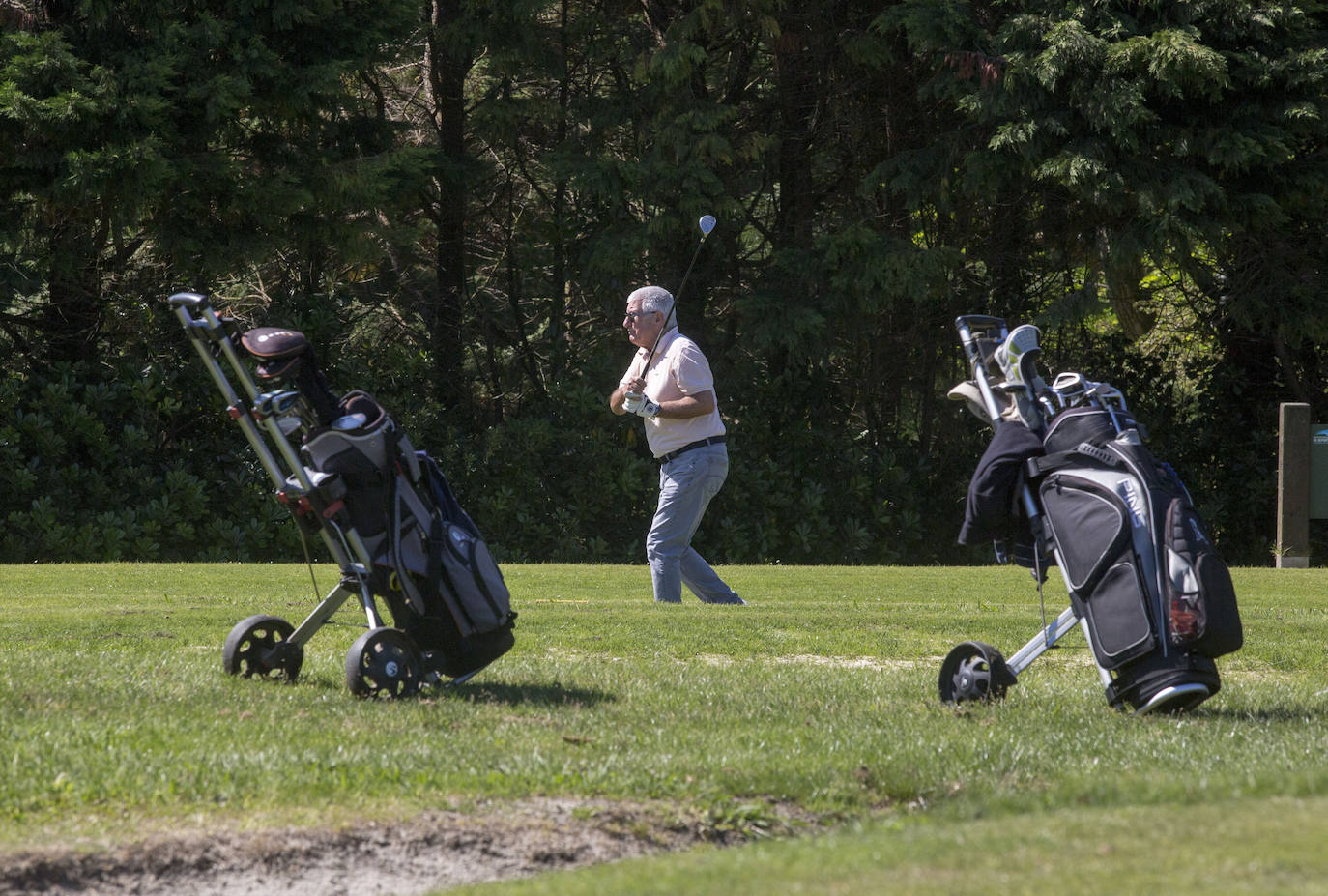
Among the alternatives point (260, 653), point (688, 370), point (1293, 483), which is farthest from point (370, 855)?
point (1293, 483)

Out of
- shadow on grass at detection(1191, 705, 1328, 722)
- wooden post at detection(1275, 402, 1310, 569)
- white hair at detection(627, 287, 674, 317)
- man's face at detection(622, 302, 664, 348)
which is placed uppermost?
white hair at detection(627, 287, 674, 317)

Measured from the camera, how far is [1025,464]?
5.82 m

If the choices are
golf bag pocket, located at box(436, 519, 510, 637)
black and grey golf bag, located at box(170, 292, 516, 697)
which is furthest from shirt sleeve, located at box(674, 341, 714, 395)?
golf bag pocket, located at box(436, 519, 510, 637)

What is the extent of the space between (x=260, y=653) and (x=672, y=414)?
379 centimetres

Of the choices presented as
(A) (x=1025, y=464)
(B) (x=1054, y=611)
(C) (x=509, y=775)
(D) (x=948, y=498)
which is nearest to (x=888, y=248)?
(D) (x=948, y=498)

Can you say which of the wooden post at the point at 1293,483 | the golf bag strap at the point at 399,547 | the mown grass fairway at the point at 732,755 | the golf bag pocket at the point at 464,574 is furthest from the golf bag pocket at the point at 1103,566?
the wooden post at the point at 1293,483

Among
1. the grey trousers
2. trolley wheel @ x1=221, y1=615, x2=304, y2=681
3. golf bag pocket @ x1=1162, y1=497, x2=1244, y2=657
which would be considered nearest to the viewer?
golf bag pocket @ x1=1162, y1=497, x2=1244, y2=657

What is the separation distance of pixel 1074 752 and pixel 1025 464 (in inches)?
49.7

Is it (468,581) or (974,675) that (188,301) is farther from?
(974,675)

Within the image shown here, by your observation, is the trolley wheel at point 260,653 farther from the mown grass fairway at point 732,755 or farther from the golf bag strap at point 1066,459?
the golf bag strap at point 1066,459

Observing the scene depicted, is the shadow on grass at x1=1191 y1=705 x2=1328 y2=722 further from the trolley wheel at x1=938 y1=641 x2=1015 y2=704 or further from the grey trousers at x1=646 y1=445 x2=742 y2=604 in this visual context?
the grey trousers at x1=646 y1=445 x2=742 y2=604

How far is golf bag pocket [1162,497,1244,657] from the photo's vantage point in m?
5.28

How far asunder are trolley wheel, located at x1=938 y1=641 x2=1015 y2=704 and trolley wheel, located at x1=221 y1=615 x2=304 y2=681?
9.05 feet

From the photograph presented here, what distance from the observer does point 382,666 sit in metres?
Result: 5.79
